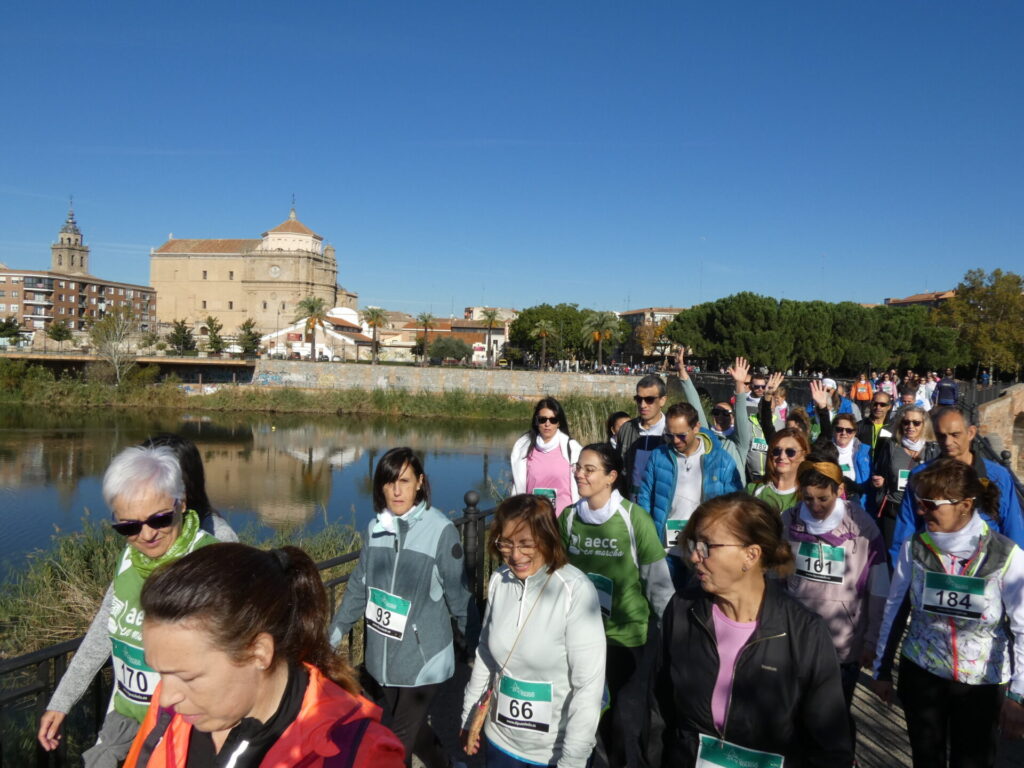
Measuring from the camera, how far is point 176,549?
2.30 m

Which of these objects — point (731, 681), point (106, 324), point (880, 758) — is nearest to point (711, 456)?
point (880, 758)

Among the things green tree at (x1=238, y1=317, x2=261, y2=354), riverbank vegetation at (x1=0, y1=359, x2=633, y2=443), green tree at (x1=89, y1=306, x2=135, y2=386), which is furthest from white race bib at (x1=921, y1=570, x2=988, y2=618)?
green tree at (x1=238, y1=317, x2=261, y2=354)

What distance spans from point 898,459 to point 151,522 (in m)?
5.02

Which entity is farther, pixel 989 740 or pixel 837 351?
pixel 837 351

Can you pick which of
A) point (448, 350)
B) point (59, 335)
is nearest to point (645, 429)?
point (448, 350)

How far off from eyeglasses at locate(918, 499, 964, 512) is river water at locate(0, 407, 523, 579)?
754 cm

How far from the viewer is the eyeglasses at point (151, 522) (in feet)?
7.19

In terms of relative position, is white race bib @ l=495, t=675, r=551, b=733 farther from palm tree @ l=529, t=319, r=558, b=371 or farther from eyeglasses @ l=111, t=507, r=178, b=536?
palm tree @ l=529, t=319, r=558, b=371

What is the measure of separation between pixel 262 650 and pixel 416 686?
170 cm

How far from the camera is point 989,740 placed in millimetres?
2768

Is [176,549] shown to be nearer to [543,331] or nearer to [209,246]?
[543,331]

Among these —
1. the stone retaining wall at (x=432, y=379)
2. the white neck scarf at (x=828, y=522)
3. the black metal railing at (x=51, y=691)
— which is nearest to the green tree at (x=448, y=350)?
the stone retaining wall at (x=432, y=379)

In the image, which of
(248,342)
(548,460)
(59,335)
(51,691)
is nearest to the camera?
(51,691)

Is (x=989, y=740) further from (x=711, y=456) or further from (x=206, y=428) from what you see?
(x=206, y=428)
